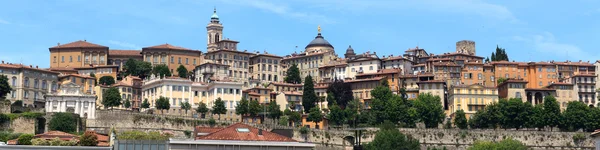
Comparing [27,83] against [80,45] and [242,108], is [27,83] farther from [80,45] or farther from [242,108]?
[80,45]

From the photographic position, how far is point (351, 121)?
11012 cm

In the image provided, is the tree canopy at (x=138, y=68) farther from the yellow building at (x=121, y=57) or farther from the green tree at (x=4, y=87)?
the green tree at (x=4, y=87)

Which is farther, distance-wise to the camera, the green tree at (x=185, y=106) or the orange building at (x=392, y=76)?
the orange building at (x=392, y=76)

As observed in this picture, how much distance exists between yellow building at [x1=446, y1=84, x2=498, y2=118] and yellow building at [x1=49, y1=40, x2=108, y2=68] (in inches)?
1854

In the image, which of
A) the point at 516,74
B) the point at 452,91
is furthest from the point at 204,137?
the point at 516,74

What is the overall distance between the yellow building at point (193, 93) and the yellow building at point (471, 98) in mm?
23729

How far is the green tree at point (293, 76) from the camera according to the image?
5487 inches

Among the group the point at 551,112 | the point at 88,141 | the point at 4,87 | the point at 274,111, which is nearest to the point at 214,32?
the point at 274,111

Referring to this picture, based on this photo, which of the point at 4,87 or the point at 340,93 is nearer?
the point at 4,87

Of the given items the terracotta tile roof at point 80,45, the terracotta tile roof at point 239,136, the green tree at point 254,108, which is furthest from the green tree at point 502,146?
the terracotta tile roof at point 80,45

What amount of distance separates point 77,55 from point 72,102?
33.5 metres

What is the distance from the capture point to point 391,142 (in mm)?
93062

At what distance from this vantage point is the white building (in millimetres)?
101875

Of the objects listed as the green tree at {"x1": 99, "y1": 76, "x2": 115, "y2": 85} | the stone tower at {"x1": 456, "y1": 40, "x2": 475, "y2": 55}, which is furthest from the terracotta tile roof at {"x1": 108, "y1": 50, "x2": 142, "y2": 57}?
the stone tower at {"x1": 456, "y1": 40, "x2": 475, "y2": 55}
